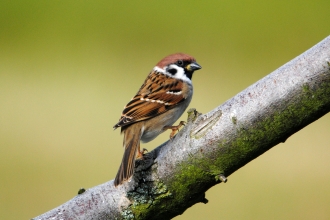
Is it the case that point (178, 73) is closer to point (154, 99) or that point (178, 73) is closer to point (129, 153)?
point (154, 99)

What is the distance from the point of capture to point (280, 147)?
5.17 meters

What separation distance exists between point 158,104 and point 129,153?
21.0 inches

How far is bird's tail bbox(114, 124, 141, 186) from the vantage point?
1721 millimetres

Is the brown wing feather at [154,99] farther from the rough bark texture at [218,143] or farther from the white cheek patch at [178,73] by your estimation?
the rough bark texture at [218,143]

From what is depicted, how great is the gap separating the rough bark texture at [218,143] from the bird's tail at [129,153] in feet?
0.09

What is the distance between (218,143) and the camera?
151cm

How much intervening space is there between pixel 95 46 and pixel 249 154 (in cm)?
551

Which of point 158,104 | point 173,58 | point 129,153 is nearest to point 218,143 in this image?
point 129,153

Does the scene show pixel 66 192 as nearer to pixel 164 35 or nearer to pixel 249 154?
pixel 164 35

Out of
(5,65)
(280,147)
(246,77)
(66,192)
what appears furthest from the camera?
(5,65)

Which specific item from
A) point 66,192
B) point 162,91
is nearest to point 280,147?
point 66,192

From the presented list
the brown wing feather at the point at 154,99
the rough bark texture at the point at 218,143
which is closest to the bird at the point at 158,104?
the brown wing feather at the point at 154,99

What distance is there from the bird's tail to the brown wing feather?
0.16 ft

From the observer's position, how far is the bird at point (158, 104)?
243 centimetres
